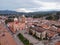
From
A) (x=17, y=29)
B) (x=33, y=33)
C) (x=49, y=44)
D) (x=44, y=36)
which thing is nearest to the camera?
(x=49, y=44)

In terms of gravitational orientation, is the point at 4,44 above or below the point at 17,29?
above

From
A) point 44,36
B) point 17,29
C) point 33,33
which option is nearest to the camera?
point 44,36

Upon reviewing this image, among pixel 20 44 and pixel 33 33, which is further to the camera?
pixel 33 33

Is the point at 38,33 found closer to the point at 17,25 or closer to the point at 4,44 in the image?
the point at 4,44

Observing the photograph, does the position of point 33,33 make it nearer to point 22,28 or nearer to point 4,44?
point 4,44

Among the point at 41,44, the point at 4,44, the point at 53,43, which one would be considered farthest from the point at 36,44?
the point at 4,44

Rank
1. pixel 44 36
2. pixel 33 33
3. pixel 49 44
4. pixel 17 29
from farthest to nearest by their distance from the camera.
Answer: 1. pixel 17 29
2. pixel 33 33
3. pixel 44 36
4. pixel 49 44

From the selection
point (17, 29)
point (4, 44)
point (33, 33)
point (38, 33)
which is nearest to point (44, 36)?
point (38, 33)

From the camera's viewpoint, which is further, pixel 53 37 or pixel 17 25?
pixel 17 25

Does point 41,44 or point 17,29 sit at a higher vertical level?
point 41,44
